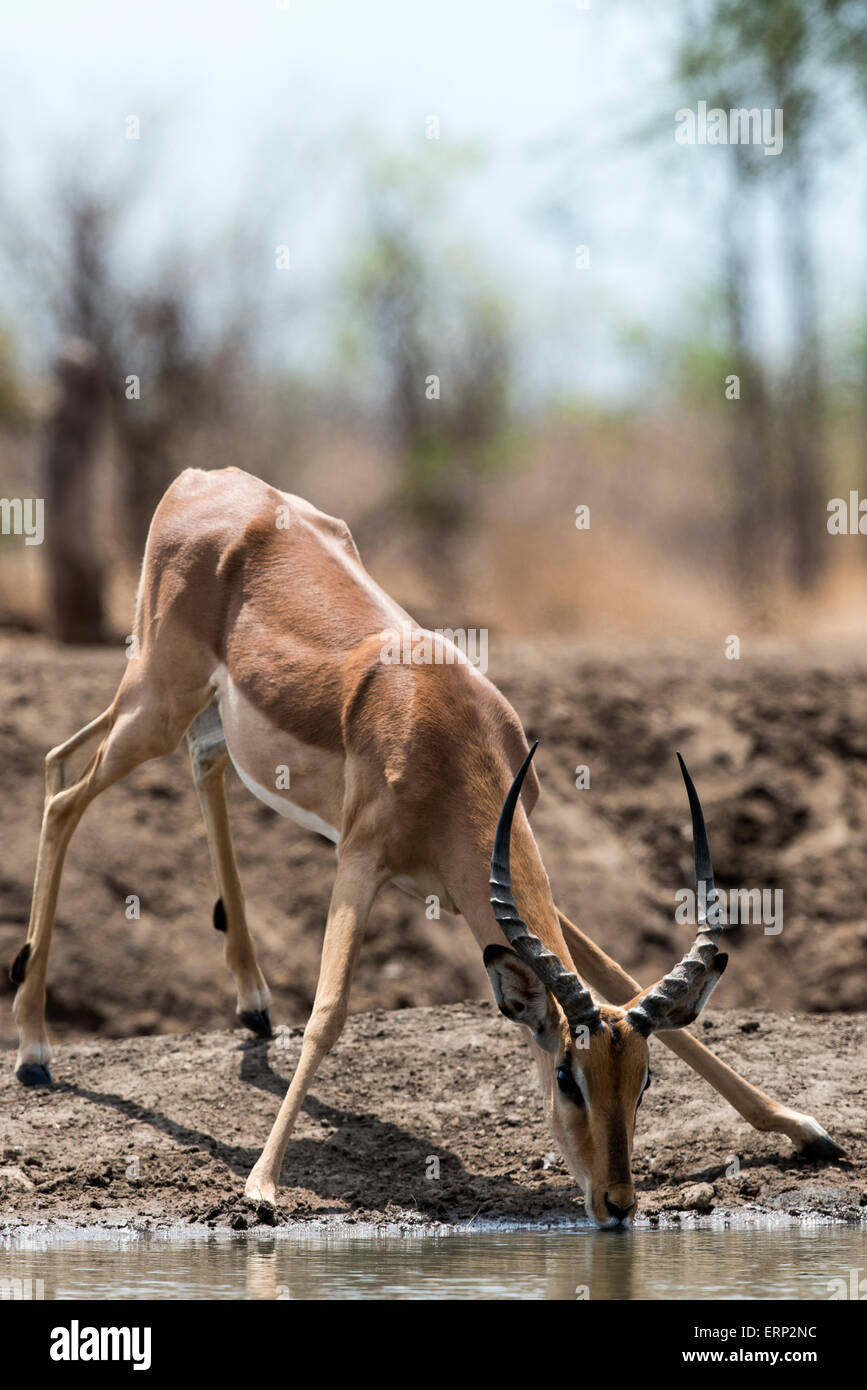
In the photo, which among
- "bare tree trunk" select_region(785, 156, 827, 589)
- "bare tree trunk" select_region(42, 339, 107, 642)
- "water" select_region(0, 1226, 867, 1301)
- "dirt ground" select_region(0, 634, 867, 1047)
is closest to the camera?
A: "water" select_region(0, 1226, 867, 1301)

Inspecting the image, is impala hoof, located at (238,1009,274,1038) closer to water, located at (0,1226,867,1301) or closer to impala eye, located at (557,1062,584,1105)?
water, located at (0,1226,867,1301)

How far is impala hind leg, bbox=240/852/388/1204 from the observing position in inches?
303

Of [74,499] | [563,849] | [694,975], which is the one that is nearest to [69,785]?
[694,975]

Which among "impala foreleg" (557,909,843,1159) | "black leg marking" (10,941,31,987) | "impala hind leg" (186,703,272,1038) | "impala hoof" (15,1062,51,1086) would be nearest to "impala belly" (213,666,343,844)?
"impala hind leg" (186,703,272,1038)

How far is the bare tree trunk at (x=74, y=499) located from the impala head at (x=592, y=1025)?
15.2 metres

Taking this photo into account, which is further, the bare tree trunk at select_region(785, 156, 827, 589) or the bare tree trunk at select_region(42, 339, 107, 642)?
the bare tree trunk at select_region(785, 156, 827, 589)

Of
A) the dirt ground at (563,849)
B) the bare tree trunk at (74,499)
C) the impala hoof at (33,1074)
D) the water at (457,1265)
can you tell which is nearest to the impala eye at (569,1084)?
the water at (457,1265)

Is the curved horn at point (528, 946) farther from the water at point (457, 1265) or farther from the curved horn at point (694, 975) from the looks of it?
the water at point (457, 1265)

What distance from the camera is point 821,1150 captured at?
845 cm

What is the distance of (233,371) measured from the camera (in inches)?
1154

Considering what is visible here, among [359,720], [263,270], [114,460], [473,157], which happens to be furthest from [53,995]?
[473,157]

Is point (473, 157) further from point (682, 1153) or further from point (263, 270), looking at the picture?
point (682, 1153)

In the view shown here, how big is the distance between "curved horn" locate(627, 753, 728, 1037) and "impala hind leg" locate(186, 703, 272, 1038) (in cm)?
363

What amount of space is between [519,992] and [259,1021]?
11.0 feet
